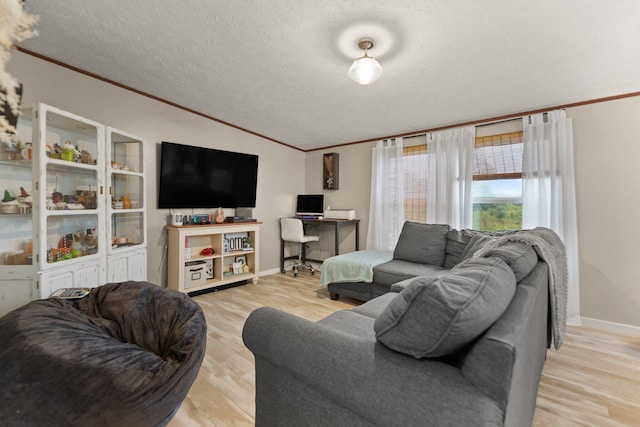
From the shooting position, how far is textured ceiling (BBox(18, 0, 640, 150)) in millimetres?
1776

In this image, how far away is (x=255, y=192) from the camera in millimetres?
4281

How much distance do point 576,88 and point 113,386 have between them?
12.4 feet

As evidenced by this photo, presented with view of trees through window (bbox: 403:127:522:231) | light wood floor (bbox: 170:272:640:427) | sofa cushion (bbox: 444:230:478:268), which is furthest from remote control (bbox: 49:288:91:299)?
view of trees through window (bbox: 403:127:522:231)

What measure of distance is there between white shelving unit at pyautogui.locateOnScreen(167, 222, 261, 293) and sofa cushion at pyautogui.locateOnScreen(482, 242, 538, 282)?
313 cm

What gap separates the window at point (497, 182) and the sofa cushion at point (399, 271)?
1.00m

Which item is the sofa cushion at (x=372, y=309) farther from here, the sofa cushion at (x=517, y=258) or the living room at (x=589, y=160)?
the living room at (x=589, y=160)

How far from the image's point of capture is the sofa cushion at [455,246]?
2.90 meters

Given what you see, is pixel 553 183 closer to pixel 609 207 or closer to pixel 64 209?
pixel 609 207

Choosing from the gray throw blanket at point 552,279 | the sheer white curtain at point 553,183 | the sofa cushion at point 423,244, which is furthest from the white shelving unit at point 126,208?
the sheer white curtain at point 553,183

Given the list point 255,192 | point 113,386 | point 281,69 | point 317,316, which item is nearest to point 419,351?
point 113,386

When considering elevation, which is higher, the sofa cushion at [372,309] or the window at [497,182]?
the window at [497,182]

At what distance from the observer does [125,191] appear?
2891 millimetres

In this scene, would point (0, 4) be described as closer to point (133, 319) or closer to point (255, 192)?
point (133, 319)

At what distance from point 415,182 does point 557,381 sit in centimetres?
255
